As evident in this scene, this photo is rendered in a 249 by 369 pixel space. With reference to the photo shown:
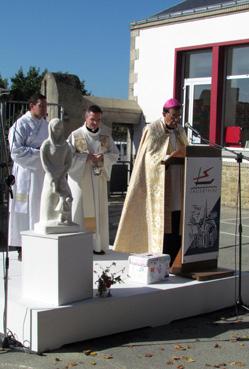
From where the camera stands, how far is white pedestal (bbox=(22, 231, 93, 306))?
17.3ft

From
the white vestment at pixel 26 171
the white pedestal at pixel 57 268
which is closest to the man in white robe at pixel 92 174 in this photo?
the white vestment at pixel 26 171

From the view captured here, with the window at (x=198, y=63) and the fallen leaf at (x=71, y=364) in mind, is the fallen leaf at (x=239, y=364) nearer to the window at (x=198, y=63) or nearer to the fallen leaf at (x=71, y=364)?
the fallen leaf at (x=71, y=364)

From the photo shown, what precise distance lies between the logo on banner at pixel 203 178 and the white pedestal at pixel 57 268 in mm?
1589

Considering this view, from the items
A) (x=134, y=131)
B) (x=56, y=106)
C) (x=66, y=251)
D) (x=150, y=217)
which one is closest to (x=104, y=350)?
(x=66, y=251)

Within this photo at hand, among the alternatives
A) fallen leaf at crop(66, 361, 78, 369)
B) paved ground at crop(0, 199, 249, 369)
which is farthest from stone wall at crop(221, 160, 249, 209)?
fallen leaf at crop(66, 361, 78, 369)

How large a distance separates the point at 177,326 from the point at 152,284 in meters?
0.46

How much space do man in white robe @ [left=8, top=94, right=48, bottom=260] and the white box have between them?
168cm

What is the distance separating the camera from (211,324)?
614cm

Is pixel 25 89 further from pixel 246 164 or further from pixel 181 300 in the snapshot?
pixel 181 300

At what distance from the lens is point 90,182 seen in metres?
Result: 7.81

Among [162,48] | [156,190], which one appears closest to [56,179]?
[156,190]

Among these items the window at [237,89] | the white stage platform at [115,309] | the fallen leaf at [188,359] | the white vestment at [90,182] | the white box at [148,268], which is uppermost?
the window at [237,89]

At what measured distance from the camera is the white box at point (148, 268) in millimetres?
6152

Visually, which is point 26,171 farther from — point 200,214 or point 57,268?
point 57,268
